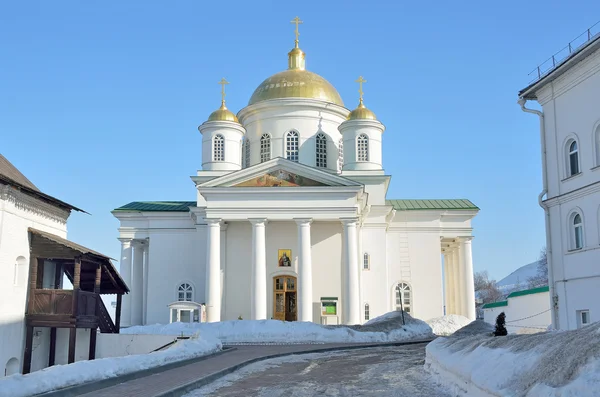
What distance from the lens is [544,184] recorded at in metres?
21.3

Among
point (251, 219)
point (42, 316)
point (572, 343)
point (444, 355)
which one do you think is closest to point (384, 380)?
point (444, 355)

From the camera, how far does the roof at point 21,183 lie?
57.3 ft

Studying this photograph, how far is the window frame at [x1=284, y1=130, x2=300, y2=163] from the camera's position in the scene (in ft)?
126

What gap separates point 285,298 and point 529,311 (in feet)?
38.0

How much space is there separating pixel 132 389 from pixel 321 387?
3.00 metres

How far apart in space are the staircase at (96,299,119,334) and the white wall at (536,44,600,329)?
13933 millimetres

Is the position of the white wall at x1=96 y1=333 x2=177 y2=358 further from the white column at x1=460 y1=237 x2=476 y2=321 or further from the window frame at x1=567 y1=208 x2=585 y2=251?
the white column at x1=460 y1=237 x2=476 y2=321

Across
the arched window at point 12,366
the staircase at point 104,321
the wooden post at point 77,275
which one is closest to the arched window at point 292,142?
the staircase at point 104,321

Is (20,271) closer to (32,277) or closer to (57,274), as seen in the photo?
(32,277)

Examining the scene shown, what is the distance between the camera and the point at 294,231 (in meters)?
33.6

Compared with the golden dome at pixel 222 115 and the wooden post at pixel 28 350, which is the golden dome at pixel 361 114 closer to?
the golden dome at pixel 222 115

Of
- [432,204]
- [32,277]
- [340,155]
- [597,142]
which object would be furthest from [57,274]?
[432,204]

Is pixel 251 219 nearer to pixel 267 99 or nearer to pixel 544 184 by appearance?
pixel 267 99

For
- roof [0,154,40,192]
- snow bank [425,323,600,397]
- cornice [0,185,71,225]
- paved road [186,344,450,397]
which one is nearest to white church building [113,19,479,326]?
cornice [0,185,71,225]
